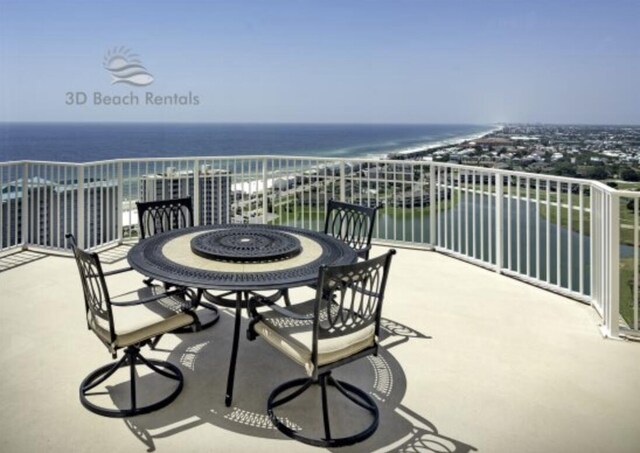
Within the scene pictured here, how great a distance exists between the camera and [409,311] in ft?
11.6

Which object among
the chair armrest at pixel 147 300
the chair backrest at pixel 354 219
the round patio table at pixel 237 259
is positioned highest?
the chair backrest at pixel 354 219

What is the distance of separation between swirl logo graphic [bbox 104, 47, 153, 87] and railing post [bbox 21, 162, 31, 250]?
349cm

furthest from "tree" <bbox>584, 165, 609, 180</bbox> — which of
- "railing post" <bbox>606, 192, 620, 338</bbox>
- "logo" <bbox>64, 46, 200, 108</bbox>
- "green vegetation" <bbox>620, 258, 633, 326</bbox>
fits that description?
"logo" <bbox>64, 46, 200, 108</bbox>

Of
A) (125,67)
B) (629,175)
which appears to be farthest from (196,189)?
(629,175)

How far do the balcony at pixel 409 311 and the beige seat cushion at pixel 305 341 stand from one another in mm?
386

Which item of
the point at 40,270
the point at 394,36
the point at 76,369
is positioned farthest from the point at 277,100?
the point at 76,369

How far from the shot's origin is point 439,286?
13.6 feet

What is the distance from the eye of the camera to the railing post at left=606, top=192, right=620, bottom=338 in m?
3.02

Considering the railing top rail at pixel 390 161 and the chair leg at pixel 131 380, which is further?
the railing top rail at pixel 390 161

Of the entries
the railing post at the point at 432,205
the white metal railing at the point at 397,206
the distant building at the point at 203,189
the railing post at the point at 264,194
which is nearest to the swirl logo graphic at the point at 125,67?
the white metal railing at the point at 397,206

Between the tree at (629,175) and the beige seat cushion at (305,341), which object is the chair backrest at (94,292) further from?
the tree at (629,175)

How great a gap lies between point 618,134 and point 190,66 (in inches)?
645

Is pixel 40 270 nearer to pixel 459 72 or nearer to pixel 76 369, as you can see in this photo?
pixel 76 369

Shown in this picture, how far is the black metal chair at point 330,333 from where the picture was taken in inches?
72.7
